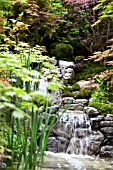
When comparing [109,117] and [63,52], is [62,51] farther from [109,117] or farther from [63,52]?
[109,117]

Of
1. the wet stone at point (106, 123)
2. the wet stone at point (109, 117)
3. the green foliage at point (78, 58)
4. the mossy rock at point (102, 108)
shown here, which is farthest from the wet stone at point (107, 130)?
the green foliage at point (78, 58)

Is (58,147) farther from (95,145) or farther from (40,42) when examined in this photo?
(40,42)

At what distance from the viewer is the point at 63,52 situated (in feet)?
26.3

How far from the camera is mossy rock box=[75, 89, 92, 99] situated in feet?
20.2

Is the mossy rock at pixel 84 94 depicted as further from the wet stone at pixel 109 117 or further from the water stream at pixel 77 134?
the wet stone at pixel 109 117

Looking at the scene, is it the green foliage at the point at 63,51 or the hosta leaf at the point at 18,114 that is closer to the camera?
the hosta leaf at the point at 18,114

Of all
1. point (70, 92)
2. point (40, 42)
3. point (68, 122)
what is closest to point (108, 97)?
point (70, 92)

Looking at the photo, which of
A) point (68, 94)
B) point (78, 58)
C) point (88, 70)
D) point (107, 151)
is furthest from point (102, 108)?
point (78, 58)

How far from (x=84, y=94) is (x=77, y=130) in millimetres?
1251

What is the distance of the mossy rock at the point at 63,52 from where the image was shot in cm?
796

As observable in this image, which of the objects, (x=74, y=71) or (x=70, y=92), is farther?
(x=74, y=71)

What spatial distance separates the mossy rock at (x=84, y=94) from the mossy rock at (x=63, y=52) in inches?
75.9

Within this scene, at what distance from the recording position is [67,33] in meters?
9.06

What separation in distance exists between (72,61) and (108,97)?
7.03 feet
